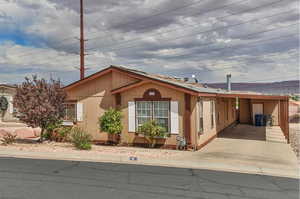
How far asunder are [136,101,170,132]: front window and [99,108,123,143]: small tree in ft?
3.55

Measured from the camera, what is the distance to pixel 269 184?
7.83 meters

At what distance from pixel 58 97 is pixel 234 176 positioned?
10.8m

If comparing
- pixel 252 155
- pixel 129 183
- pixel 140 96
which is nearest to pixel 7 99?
pixel 140 96

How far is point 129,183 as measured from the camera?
770cm

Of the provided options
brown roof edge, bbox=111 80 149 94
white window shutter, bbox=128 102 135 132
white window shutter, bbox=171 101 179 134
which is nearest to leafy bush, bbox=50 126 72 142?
brown roof edge, bbox=111 80 149 94

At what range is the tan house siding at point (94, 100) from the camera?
1599 centimetres

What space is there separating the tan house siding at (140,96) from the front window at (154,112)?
1.56 feet

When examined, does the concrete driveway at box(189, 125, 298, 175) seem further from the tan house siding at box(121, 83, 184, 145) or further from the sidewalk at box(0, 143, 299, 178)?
the tan house siding at box(121, 83, 184, 145)

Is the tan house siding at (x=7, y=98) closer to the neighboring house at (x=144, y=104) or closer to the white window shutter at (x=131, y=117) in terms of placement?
the neighboring house at (x=144, y=104)

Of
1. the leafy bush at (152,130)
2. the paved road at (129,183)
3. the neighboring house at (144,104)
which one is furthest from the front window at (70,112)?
the paved road at (129,183)

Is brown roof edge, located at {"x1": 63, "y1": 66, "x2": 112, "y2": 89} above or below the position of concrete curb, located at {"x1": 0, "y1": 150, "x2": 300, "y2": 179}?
above

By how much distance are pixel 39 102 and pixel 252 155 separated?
37.8 ft

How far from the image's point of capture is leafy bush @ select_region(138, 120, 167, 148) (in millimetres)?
13742

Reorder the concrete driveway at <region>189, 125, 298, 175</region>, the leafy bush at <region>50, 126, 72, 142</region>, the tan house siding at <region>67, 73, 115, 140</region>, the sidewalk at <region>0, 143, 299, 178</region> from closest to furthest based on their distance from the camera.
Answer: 1. the sidewalk at <region>0, 143, 299, 178</region>
2. the concrete driveway at <region>189, 125, 298, 175</region>
3. the tan house siding at <region>67, 73, 115, 140</region>
4. the leafy bush at <region>50, 126, 72, 142</region>
